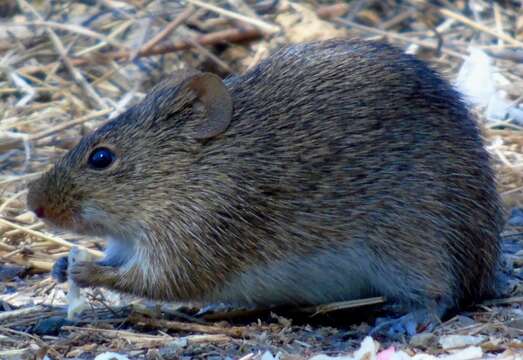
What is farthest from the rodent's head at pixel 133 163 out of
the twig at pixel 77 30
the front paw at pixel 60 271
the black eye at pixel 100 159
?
the twig at pixel 77 30

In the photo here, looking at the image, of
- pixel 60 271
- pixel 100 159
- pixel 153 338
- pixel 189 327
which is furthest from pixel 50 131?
pixel 153 338

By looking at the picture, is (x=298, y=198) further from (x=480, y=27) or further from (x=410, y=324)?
(x=480, y=27)

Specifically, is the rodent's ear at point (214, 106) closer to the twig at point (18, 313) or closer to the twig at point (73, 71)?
the twig at point (18, 313)

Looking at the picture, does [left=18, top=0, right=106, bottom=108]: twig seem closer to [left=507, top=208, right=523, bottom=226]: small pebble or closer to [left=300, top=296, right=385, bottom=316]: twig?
[left=507, top=208, right=523, bottom=226]: small pebble

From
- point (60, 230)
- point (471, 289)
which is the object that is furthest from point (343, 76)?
point (60, 230)

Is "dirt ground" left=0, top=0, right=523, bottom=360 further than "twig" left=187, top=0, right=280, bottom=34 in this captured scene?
No

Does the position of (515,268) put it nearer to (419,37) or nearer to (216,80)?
(216,80)

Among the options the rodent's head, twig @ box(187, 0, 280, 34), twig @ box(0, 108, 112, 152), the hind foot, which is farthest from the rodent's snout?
twig @ box(187, 0, 280, 34)
